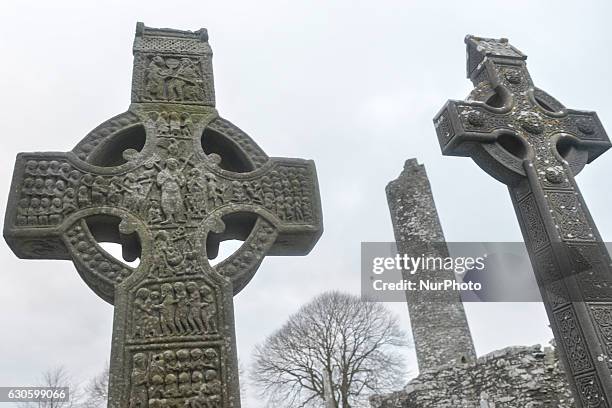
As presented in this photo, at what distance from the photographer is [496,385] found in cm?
1138

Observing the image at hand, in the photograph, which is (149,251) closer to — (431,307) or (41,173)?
(41,173)

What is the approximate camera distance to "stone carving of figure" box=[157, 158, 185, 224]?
3.22 metres

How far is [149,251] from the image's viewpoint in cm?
306

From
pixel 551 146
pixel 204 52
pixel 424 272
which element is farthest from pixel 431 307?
pixel 204 52

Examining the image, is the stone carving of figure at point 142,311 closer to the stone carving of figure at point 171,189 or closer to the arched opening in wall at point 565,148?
the stone carving of figure at point 171,189

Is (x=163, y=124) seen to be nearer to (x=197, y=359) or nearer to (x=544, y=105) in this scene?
(x=197, y=359)

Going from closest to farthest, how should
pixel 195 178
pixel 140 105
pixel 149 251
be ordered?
pixel 149 251, pixel 195 178, pixel 140 105

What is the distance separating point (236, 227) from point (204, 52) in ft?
4.74

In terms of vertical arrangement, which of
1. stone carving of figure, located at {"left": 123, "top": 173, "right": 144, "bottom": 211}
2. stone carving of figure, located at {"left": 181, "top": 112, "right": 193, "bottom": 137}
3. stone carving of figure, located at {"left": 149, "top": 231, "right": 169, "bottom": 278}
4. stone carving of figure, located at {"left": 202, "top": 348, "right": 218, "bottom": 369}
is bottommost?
stone carving of figure, located at {"left": 202, "top": 348, "right": 218, "bottom": 369}

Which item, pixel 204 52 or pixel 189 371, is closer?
pixel 189 371

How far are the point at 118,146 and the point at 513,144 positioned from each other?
3.28 meters

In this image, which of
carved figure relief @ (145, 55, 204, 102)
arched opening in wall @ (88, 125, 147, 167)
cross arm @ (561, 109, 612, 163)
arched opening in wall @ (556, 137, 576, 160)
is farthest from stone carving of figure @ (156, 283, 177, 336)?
cross arm @ (561, 109, 612, 163)

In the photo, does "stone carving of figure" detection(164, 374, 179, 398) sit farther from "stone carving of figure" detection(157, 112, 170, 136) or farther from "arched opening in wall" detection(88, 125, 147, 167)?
"stone carving of figure" detection(157, 112, 170, 136)

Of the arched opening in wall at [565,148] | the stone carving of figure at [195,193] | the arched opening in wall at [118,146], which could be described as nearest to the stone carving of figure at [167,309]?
the stone carving of figure at [195,193]
